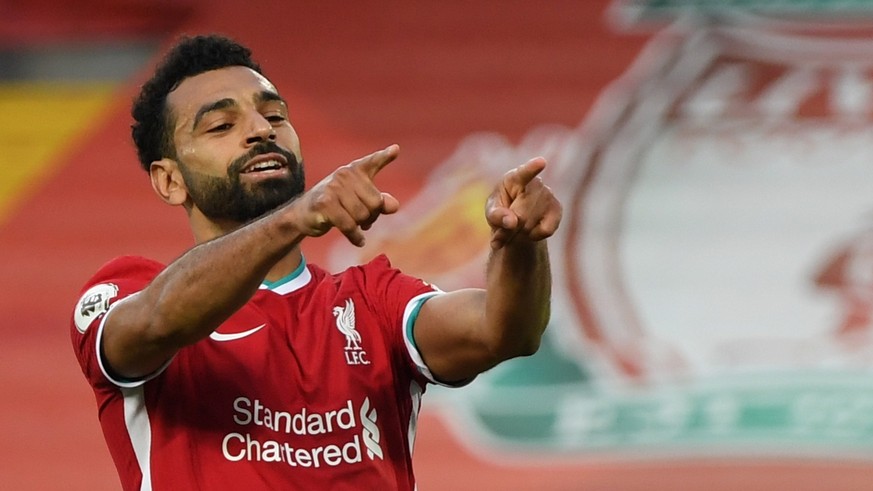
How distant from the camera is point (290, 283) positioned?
2041mm

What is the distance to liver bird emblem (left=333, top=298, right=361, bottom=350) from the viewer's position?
77.9 inches

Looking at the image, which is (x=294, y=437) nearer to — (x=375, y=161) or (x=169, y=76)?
(x=375, y=161)

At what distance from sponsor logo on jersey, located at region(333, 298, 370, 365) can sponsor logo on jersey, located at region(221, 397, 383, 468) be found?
2.9 inches

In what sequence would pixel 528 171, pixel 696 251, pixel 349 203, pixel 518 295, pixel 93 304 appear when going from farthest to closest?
1. pixel 696 251
2. pixel 93 304
3. pixel 518 295
4. pixel 528 171
5. pixel 349 203

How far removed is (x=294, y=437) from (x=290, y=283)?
0.84ft

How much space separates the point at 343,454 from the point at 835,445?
2398 mm

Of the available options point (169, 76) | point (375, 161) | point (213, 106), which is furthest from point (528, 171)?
point (169, 76)

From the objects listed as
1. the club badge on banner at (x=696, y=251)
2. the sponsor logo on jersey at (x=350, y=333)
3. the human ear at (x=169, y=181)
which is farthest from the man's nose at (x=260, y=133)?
the club badge on banner at (x=696, y=251)

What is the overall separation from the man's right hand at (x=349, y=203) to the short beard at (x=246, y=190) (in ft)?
0.99

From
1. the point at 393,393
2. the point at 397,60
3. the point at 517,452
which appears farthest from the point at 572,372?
the point at 393,393

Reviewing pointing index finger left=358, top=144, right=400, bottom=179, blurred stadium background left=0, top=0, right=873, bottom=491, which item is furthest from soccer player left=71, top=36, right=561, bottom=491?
blurred stadium background left=0, top=0, right=873, bottom=491

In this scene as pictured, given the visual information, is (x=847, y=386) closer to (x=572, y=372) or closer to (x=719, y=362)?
(x=719, y=362)

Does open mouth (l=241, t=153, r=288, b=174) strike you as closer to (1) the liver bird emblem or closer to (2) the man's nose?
(2) the man's nose

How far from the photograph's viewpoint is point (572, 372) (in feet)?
13.7
